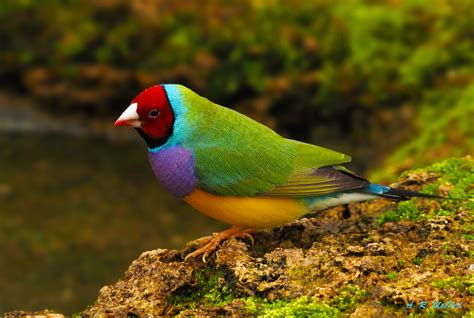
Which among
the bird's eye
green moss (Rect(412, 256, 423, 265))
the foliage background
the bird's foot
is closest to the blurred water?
the foliage background

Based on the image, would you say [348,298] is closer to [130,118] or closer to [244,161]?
[244,161]

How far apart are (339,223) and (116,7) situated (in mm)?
7118

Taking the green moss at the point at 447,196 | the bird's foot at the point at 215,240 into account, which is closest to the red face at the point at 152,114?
the bird's foot at the point at 215,240

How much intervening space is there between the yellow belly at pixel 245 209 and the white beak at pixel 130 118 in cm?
58

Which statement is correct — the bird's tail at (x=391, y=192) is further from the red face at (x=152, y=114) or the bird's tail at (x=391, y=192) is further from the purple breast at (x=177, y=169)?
the red face at (x=152, y=114)

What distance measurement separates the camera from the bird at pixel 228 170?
4.91 meters

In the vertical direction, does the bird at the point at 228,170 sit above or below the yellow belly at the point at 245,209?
above

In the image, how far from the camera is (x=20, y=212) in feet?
31.5

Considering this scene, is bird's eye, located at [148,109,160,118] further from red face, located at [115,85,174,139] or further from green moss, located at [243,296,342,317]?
green moss, located at [243,296,342,317]

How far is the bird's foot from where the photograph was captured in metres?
4.80

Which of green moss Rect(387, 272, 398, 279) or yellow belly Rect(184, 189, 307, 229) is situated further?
yellow belly Rect(184, 189, 307, 229)

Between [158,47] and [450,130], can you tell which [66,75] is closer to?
[158,47]

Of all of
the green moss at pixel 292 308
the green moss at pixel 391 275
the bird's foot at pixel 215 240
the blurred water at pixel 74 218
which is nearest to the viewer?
the green moss at pixel 292 308

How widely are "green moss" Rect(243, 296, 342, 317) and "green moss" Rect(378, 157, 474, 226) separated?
122 centimetres
